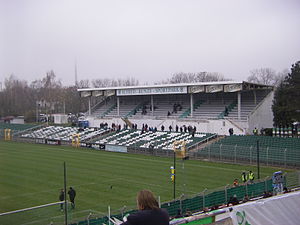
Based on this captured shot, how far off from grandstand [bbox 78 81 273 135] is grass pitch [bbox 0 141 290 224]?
11.0 m

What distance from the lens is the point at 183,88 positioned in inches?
1918

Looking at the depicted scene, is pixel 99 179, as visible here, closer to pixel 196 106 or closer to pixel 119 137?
pixel 119 137

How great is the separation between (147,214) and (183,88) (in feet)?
147

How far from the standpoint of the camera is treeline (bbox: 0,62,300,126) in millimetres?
13172

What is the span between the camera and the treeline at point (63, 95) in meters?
13.2

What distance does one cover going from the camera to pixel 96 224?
13.4m

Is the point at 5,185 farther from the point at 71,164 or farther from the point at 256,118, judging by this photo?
the point at 256,118

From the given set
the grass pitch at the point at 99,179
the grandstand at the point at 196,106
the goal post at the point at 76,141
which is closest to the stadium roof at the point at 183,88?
the grandstand at the point at 196,106

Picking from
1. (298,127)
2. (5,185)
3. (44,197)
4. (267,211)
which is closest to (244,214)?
(267,211)

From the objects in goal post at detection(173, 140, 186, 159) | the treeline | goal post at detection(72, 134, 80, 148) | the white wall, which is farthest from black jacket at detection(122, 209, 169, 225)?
goal post at detection(72, 134, 80, 148)

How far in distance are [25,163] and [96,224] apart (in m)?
21.4

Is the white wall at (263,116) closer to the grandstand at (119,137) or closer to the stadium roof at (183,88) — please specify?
the stadium roof at (183,88)

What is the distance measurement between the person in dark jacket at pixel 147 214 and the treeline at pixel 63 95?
8.30m

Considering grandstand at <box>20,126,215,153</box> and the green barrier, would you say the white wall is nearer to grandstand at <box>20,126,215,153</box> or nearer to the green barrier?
grandstand at <box>20,126,215,153</box>
